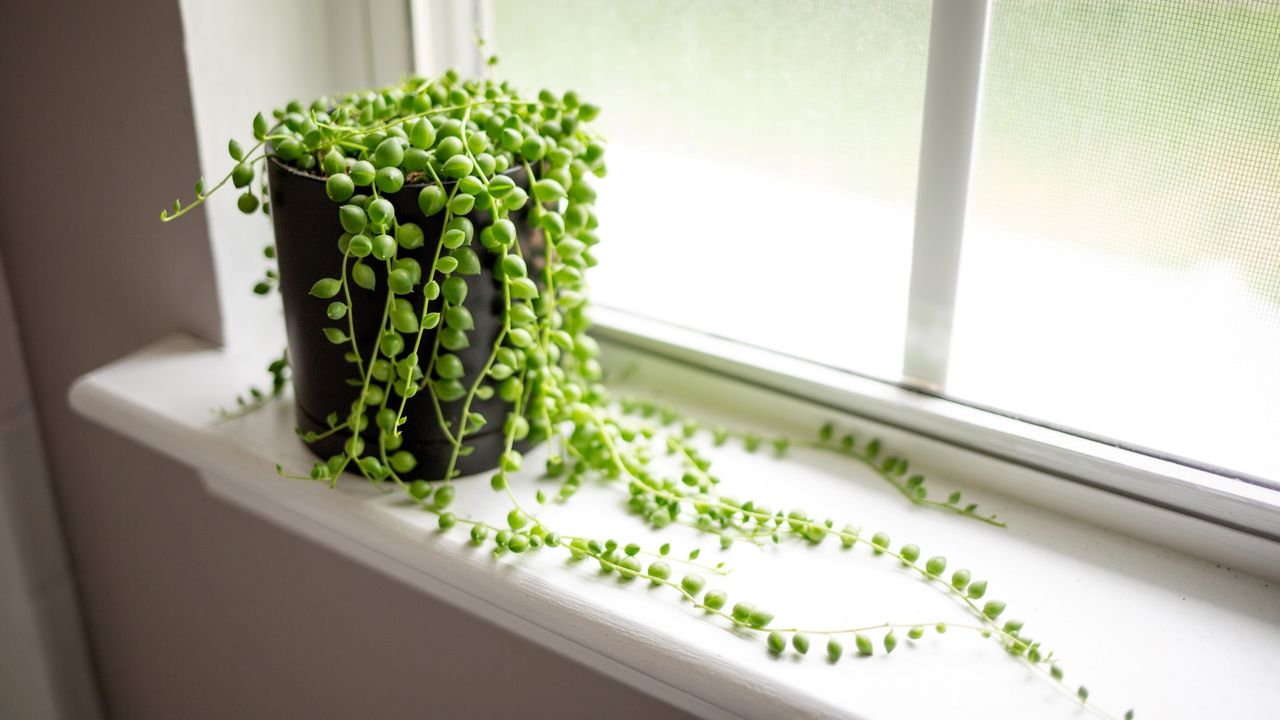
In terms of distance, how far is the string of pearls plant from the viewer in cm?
67

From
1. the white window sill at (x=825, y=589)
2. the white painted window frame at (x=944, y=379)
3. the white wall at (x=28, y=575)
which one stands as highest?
the white painted window frame at (x=944, y=379)

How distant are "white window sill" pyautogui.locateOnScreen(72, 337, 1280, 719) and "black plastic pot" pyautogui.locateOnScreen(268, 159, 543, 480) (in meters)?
0.04

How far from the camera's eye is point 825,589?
0.71 metres

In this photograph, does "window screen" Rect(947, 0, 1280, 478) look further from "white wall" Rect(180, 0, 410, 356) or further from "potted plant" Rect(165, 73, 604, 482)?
"white wall" Rect(180, 0, 410, 356)

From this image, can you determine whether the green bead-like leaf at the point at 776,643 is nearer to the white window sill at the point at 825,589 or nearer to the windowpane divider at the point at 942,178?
the white window sill at the point at 825,589

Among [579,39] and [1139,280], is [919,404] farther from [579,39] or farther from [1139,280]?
[579,39]

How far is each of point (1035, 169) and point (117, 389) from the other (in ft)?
2.52

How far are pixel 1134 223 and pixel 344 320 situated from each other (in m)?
0.54

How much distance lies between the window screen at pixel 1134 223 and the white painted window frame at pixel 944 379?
2cm

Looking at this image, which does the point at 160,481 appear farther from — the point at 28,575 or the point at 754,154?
the point at 754,154

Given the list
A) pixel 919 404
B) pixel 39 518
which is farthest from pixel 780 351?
pixel 39 518

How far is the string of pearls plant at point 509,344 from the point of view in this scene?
2.20 ft

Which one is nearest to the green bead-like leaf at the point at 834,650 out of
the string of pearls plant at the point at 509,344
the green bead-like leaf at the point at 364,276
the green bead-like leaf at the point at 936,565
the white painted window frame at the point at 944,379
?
the string of pearls plant at the point at 509,344

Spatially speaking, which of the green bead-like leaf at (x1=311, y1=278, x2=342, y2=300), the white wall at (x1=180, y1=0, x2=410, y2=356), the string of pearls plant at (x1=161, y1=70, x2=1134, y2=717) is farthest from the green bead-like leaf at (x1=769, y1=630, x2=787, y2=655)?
the white wall at (x1=180, y1=0, x2=410, y2=356)
